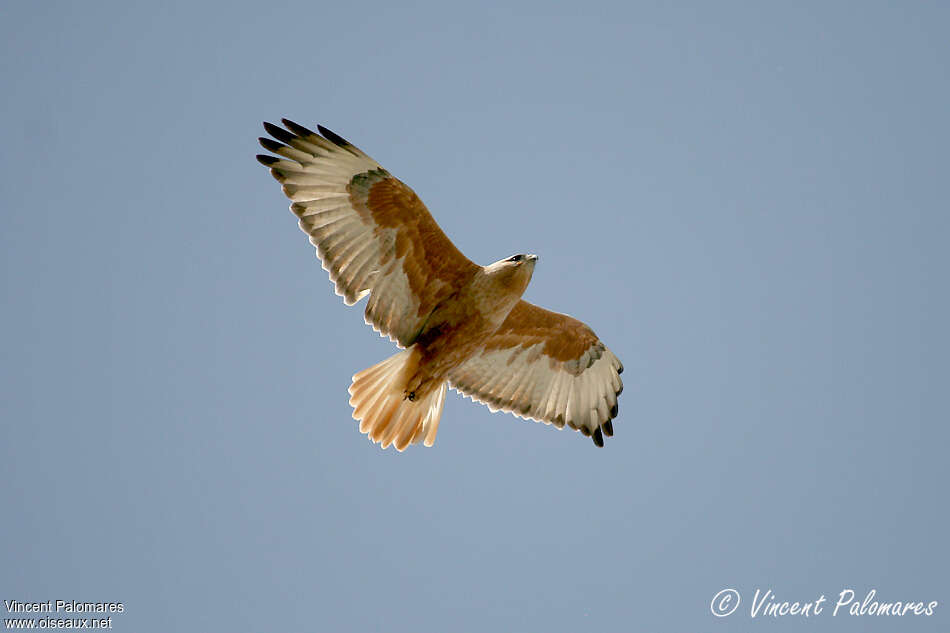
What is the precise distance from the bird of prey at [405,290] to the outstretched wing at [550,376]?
0.05 ft

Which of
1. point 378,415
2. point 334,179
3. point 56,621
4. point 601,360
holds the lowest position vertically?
point 56,621

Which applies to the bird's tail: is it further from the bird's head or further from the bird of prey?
the bird's head

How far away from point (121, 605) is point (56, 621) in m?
0.72

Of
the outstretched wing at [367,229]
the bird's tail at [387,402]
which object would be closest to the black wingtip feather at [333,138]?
the outstretched wing at [367,229]

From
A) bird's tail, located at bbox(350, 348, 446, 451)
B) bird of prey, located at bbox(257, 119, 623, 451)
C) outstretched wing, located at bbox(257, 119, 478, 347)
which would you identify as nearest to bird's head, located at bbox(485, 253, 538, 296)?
bird of prey, located at bbox(257, 119, 623, 451)

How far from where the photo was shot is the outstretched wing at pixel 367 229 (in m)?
9.49

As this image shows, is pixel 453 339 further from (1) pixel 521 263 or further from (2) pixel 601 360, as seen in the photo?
(2) pixel 601 360

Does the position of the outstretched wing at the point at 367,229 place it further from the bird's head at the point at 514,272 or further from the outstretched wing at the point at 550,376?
the outstretched wing at the point at 550,376

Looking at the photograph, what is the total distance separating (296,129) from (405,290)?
1713 mm

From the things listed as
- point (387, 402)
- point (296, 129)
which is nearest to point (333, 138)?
point (296, 129)

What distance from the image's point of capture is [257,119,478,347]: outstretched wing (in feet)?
31.1

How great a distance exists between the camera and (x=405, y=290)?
993cm

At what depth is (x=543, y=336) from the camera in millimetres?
10844

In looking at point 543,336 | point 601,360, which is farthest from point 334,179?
point 601,360
